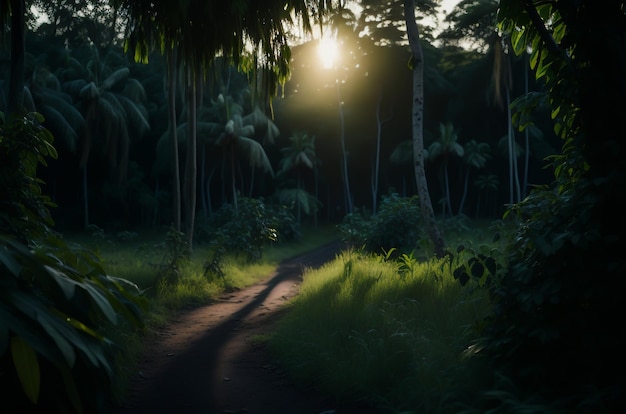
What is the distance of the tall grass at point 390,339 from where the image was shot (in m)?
4.69

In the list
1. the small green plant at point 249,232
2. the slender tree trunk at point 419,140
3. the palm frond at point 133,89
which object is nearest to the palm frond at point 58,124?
the palm frond at point 133,89

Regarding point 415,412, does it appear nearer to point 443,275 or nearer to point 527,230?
point 527,230

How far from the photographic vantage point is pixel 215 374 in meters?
6.18

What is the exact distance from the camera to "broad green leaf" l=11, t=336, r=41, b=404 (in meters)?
1.65

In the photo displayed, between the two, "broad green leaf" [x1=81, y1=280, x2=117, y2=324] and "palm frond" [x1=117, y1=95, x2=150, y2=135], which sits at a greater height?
"palm frond" [x1=117, y1=95, x2=150, y2=135]

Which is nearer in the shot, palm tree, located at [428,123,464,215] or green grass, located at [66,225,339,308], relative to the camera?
green grass, located at [66,225,339,308]

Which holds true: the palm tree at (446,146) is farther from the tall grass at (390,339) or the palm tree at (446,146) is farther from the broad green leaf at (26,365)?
the broad green leaf at (26,365)

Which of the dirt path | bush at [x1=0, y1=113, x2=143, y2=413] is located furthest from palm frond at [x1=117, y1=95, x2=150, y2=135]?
bush at [x1=0, y1=113, x2=143, y2=413]

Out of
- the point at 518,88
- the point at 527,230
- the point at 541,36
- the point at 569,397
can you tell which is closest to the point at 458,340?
the point at 527,230

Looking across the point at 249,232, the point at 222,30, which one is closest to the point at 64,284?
the point at 222,30

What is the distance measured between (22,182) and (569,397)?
12.5 feet

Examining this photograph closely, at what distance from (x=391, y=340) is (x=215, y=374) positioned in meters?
2.04

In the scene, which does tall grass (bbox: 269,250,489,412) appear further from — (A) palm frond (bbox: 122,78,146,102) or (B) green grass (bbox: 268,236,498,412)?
(A) palm frond (bbox: 122,78,146,102)

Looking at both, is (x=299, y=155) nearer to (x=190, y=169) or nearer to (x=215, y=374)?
(x=190, y=169)
